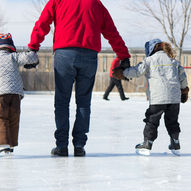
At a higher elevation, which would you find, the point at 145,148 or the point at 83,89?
the point at 83,89

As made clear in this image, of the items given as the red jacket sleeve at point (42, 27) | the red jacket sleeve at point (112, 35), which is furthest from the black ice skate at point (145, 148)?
the red jacket sleeve at point (42, 27)

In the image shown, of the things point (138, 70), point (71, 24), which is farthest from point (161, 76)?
point (71, 24)

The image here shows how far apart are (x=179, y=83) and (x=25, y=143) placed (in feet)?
5.17

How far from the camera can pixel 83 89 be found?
3758 millimetres

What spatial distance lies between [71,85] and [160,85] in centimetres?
73

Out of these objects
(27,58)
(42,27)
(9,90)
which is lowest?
(9,90)

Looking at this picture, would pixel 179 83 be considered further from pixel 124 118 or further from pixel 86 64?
pixel 124 118

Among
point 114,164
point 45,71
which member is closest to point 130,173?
point 114,164

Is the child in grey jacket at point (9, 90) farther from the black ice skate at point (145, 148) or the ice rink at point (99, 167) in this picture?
the black ice skate at point (145, 148)

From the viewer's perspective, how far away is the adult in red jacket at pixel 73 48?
3.63 m

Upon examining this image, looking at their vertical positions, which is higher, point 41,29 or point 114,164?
point 41,29

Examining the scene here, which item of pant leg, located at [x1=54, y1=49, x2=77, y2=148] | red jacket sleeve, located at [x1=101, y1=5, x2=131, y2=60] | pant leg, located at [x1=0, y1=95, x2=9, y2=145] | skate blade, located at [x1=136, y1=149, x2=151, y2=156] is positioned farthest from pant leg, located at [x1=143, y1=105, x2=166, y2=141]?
pant leg, located at [x1=0, y1=95, x2=9, y2=145]

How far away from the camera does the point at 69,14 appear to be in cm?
364

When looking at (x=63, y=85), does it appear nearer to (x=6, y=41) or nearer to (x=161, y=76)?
(x=6, y=41)
